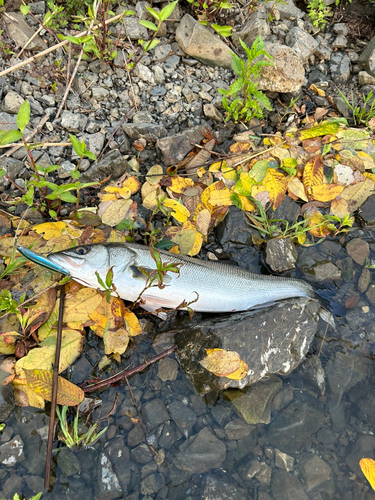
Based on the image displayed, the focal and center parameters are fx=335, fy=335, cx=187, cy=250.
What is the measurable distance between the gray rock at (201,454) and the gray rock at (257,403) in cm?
39

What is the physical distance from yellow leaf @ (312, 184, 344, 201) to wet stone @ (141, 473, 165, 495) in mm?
3862

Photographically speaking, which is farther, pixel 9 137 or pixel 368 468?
pixel 368 468

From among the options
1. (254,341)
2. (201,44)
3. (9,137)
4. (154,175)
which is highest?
(201,44)

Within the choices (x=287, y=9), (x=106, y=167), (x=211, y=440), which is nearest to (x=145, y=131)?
(x=106, y=167)

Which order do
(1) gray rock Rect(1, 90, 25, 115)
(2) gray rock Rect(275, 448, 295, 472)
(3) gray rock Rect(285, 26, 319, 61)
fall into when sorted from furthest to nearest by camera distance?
(3) gray rock Rect(285, 26, 319, 61), (1) gray rock Rect(1, 90, 25, 115), (2) gray rock Rect(275, 448, 295, 472)

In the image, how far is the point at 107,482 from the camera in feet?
10.6

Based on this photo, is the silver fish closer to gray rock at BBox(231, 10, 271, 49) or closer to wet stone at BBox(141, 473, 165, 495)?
wet stone at BBox(141, 473, 165, 495)

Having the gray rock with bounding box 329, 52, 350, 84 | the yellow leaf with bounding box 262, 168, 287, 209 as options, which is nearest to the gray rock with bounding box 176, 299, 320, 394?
the yellow leaf with bounding box 262, 168, 287, 209

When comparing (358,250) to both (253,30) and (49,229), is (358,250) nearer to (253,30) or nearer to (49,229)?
(253,30)

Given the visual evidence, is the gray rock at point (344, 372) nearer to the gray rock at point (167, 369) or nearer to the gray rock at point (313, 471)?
the gray rock at point (313, 471)

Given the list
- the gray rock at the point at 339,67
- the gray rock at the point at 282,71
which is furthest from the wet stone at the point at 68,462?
the gray rock at the point at 339,67

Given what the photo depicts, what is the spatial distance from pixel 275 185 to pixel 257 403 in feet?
9.12

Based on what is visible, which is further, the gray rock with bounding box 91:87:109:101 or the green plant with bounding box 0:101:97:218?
the gray rock with bounding box 91:87:109:101

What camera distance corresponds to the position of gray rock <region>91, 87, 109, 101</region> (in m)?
4.73
